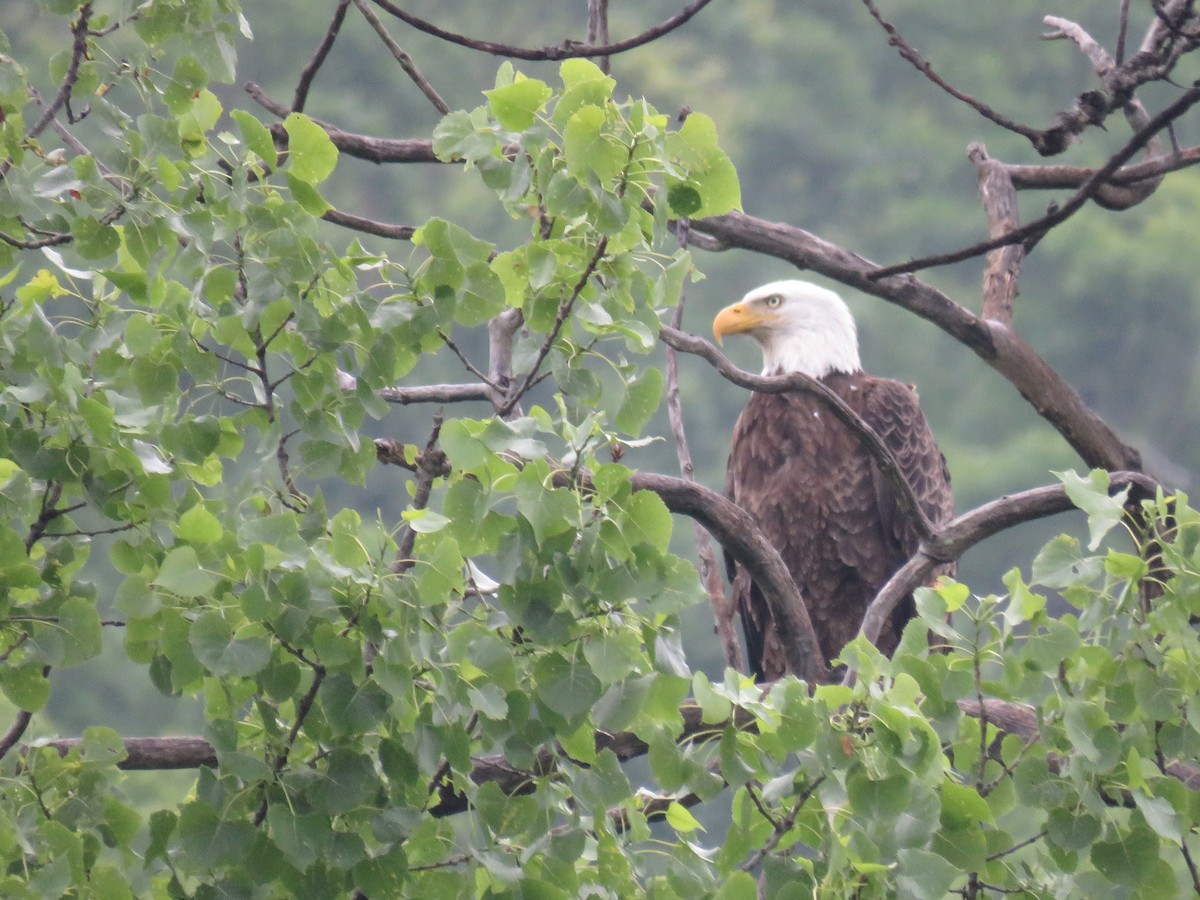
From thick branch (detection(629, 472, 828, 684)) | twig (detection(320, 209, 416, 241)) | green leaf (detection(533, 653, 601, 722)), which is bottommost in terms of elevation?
thick branch (detection(629, 472, 828, 684))

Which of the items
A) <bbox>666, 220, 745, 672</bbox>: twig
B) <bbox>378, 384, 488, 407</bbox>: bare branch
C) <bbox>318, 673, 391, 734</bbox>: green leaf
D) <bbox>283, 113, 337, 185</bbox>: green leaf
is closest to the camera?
<bbox>318, 673, 391, 734</bbox>: green leaf

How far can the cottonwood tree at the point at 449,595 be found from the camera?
154 cm

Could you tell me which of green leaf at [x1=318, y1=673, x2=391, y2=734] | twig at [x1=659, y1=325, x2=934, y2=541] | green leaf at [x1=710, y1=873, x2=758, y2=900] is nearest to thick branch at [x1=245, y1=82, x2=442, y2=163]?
twig at [x1=659, y1=325, x2=934, y2=541]

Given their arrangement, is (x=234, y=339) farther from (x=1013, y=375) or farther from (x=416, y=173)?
(x=416, y=173)

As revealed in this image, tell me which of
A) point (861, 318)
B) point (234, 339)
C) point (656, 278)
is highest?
point (656, 278)

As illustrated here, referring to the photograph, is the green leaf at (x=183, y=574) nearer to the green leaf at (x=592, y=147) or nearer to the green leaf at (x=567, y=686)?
→ the green leaf at (x=567, y=686)

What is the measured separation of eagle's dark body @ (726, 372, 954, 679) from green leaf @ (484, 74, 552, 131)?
280cm

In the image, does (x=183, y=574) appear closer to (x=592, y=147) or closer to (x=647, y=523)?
(x=647, y=523)

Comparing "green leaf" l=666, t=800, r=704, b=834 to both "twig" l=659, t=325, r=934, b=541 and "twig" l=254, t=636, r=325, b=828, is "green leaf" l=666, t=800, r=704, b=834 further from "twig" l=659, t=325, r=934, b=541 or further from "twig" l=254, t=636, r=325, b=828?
"twig" l=659, t=325, r=934, b=541

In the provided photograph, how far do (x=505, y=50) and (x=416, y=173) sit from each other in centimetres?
1600

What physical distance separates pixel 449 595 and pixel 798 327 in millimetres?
3552

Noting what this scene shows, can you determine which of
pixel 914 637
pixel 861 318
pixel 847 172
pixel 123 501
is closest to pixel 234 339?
pixel 123 501

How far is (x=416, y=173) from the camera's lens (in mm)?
18188

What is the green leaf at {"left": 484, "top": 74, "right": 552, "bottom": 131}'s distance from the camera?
1.60 meters
